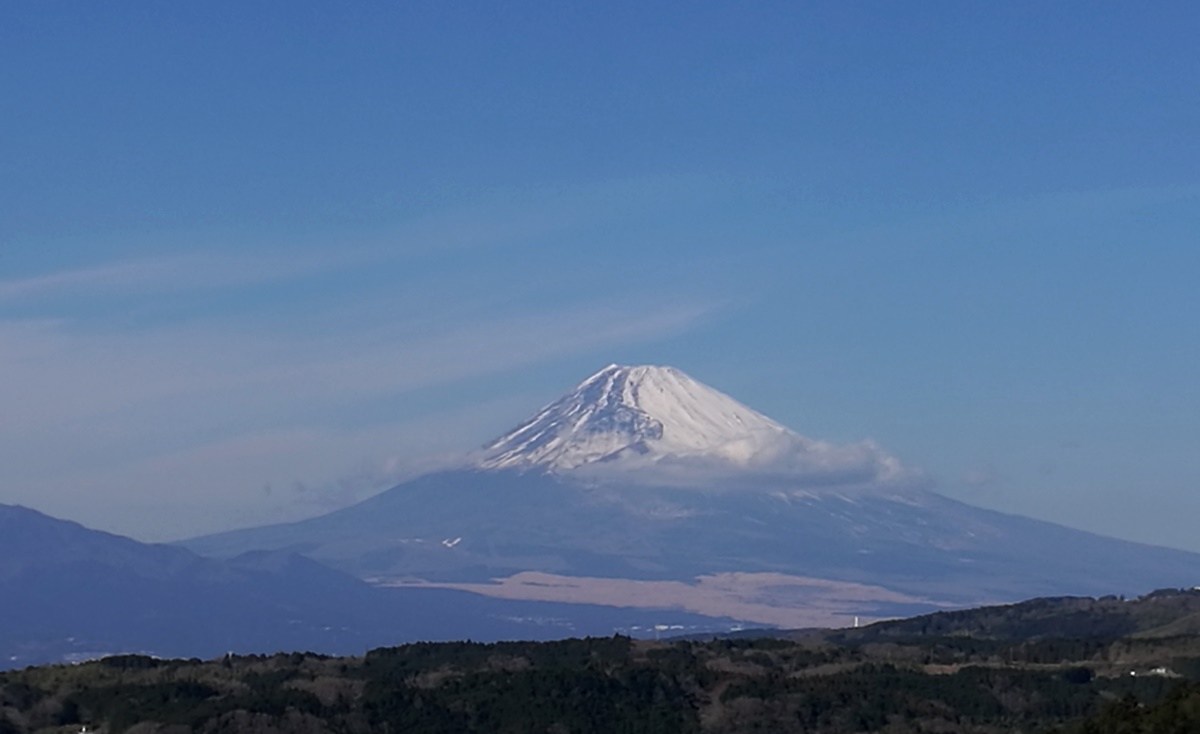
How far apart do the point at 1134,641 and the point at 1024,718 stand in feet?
78.8

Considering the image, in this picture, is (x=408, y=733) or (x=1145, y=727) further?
(x=408, y=733)

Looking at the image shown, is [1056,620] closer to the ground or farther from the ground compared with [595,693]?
farther from the ground

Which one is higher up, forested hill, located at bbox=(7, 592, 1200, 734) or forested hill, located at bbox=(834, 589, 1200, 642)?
forested hill, located at bbox=(834, 589, 1200, 642)

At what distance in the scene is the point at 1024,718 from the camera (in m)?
97.9

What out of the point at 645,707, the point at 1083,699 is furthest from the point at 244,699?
the point at 1083,699

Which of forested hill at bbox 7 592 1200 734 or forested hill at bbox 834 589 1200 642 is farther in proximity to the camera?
forested hill at bbox 834 589 1200 642

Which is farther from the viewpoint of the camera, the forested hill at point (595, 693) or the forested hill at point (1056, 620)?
the forested hill at point (1056, 620)

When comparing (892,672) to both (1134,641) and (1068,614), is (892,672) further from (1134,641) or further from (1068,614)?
(1068,614)

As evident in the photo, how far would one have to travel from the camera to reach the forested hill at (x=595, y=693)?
98375 mm

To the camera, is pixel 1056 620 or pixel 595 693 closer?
pixel 595 693

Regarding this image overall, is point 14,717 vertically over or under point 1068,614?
under

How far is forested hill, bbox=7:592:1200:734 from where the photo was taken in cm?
9838

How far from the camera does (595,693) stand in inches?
4124

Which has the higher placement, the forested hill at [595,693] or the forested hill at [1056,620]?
the forested hill at [1056,620]
